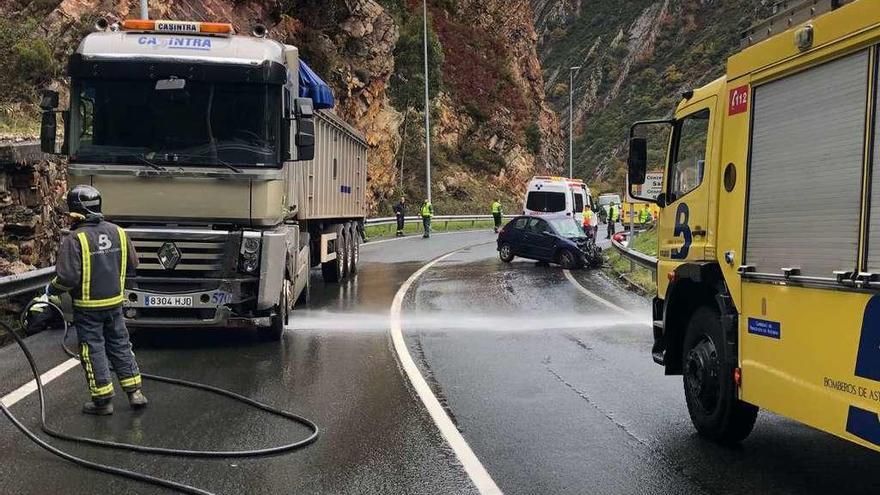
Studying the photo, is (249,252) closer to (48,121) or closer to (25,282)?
(48,121)

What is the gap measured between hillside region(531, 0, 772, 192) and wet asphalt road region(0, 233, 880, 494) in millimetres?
75026

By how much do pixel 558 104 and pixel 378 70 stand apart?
76.7m

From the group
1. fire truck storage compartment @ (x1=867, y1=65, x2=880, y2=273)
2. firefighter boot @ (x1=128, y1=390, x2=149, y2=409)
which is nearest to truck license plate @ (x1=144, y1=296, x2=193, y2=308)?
firefighter boot @ (x1=128, y1=390, x2=149, y2=409)

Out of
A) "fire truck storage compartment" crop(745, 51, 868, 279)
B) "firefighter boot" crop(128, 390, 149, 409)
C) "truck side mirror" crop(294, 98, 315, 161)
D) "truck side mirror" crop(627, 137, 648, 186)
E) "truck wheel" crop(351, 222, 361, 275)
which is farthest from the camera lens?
"truck wheel" crop(351, 222, 361, 275)

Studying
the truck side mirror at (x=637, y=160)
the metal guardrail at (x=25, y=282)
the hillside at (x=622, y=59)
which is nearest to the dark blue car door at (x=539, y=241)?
the metal guardrail at (x=25, y=282)

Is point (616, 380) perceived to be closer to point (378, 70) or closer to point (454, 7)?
point (378, 70)

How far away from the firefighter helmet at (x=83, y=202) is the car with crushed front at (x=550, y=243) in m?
15.8

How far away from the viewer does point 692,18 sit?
338 ft

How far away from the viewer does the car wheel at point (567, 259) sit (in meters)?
21.0

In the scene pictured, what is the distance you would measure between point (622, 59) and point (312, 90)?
105 meters

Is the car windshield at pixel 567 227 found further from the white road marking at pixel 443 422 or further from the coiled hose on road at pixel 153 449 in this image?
the coiled hose on road at pixel 153 449

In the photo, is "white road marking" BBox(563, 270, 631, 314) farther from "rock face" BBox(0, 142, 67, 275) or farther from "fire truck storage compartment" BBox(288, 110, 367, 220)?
"rock face" BBox(0, 142, 67, 275)

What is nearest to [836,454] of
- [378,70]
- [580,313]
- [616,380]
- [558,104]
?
[616,380]

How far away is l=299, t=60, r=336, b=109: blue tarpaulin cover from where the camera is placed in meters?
11.2
